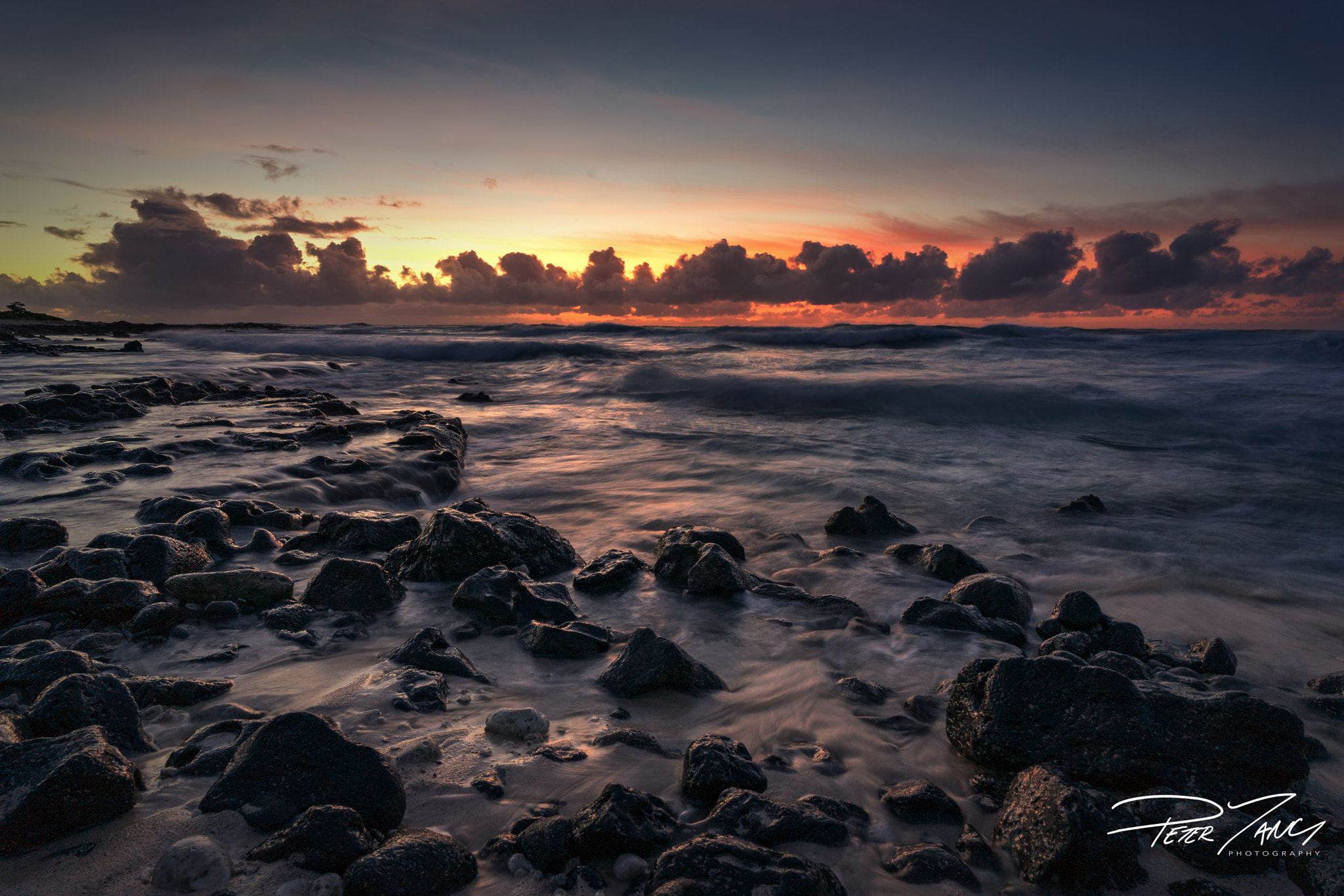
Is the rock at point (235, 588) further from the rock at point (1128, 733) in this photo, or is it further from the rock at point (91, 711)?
the rock at point (1128, 733)

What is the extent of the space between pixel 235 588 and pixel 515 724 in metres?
1.74

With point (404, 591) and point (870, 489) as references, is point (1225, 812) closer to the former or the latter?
point (404, 591)

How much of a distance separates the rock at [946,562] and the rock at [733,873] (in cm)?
273

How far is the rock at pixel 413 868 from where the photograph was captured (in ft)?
4.50

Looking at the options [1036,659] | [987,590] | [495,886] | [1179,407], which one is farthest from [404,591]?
[1179,407]

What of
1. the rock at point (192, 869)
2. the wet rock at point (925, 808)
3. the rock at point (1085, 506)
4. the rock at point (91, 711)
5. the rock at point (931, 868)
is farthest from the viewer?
the rock at point (1085, 506)

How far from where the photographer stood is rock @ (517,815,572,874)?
1.52 m

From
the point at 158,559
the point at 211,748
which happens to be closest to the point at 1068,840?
the point at 211,748

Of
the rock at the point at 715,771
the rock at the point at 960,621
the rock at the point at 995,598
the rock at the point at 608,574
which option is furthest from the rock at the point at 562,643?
the rock at the point at 995,598

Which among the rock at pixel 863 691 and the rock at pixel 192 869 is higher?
the rock at pixel 192 869

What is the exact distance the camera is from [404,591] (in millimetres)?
3275

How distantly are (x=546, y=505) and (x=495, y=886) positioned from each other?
4.28 m

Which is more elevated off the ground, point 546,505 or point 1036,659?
point 1036,659

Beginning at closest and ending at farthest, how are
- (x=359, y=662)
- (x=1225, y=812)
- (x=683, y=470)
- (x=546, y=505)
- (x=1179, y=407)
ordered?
(x=1225, y=812) → (x=359, y=662) → (x=546, y=505) → (x=683, y=470) → (x=1179, y=407)
